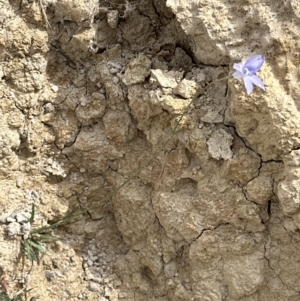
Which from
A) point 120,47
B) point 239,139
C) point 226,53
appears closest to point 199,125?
point 239,139

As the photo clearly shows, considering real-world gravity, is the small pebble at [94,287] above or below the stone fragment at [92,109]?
below

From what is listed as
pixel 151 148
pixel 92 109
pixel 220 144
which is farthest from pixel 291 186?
pixel 92 109

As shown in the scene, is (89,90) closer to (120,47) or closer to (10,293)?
(120,47)

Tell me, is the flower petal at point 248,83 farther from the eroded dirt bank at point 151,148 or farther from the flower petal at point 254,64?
the eroded dirt bank at point 151,148

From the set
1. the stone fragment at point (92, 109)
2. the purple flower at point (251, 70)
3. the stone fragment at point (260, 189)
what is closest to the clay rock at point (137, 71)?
the stone fragment at point (92, 109)

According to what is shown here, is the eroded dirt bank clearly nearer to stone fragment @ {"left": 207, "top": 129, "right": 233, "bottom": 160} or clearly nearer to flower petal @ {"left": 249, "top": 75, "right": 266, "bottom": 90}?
stone fragment @ {"left": 207, "top": 129, "right": 233, "bottom": 160}

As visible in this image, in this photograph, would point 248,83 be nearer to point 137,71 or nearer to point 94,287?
point 137,71

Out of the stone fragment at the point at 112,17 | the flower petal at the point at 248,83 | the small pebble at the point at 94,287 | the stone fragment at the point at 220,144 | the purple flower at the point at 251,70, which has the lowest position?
the small pebble at the point at 94,287

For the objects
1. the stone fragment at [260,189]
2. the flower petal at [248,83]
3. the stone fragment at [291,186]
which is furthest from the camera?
the stone fragment at [260,189]

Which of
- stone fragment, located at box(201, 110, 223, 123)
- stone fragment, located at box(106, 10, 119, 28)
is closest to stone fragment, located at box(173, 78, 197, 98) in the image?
stone fragment, located at box(201, 110, 223, 123)
